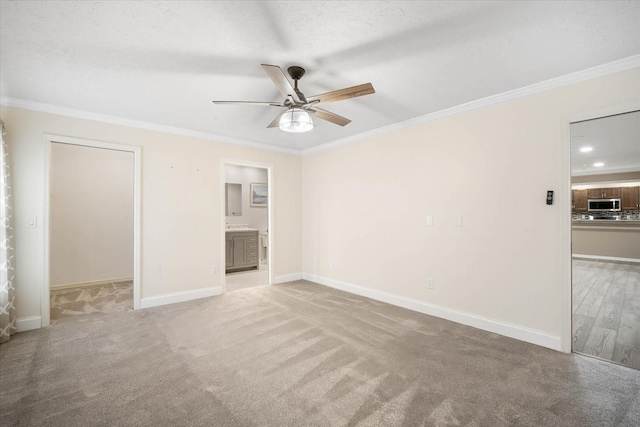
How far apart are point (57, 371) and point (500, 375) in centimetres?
354

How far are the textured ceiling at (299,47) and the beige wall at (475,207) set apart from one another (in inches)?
15.2

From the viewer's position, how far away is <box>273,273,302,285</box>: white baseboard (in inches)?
201

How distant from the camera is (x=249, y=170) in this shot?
714cm

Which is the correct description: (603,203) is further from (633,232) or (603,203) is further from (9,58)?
(9,58)

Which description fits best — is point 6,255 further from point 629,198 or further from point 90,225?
point 629,198

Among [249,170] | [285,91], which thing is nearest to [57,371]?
[285,91]

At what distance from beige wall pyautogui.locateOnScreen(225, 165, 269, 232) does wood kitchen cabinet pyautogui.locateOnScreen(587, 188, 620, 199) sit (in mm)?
9229

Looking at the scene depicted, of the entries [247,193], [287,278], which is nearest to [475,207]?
[287,278]

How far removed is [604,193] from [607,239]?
1.84 metres

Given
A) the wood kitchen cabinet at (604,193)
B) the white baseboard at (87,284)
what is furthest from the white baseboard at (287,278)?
the wood kitchen cabinet at (604,193)

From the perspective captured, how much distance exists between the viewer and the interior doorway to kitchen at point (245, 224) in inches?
235

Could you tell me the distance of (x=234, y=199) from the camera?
703 cm

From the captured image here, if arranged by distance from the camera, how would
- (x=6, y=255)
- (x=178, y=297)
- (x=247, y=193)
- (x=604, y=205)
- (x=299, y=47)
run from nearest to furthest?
(x=299, y=47) < (x=6, y=255) < (x=178, y=297) < (x=247, y=193) < (x=604, y=205)

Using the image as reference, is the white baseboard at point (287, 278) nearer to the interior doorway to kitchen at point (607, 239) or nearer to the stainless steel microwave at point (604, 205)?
the interior doorway to kitchen at point (607, 239)
